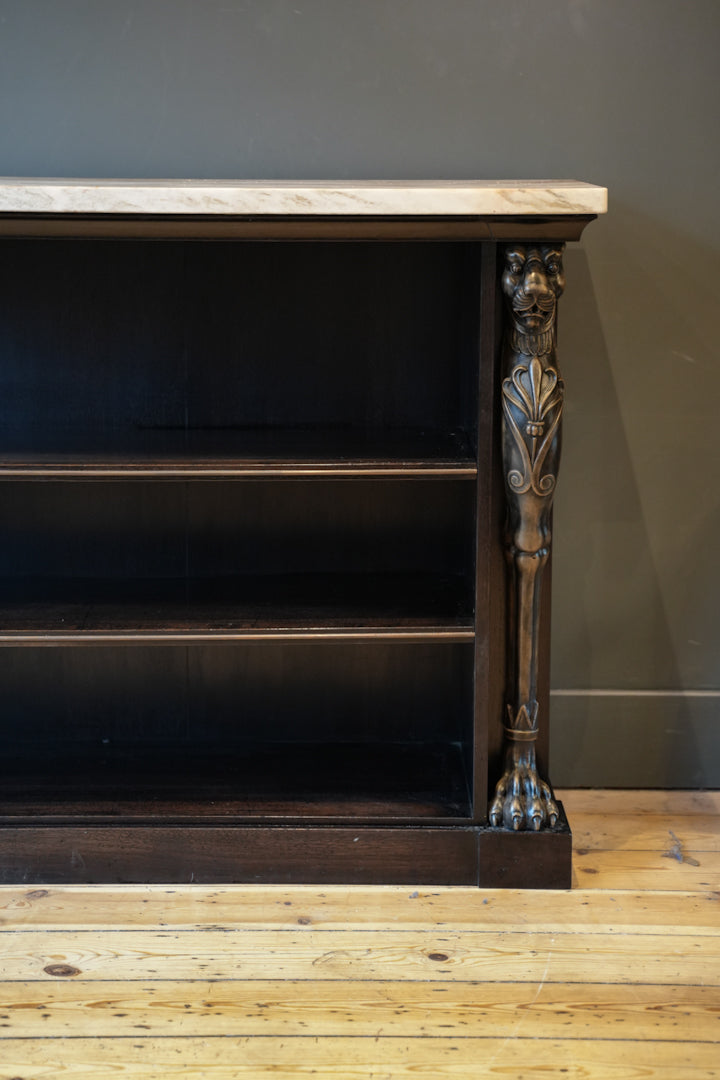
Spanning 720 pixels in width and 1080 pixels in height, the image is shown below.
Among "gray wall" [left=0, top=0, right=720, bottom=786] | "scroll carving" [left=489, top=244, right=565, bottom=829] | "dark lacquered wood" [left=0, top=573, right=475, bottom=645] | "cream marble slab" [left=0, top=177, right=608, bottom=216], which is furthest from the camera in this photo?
"gray wall" [left=0, top=0, right=720, bottom=786]

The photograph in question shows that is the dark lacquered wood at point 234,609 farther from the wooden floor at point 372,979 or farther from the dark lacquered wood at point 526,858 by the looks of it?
the wooden floor at point 372,979

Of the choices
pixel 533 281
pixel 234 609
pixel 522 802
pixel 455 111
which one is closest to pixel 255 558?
pixel 234 609

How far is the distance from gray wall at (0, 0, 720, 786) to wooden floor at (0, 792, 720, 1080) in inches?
45.0

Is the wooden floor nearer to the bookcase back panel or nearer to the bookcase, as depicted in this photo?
the bookcase

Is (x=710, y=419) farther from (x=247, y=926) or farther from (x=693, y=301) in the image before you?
(x=247, y=926)

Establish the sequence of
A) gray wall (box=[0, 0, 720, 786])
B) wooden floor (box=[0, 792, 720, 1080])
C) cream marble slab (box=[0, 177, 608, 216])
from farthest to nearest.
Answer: gray wall (box=[0, 0, 720, 786]) → cream marble slab (box=[0, 177, 608, 216]) → wooden floor (box=[0, 792, 720, 1080])

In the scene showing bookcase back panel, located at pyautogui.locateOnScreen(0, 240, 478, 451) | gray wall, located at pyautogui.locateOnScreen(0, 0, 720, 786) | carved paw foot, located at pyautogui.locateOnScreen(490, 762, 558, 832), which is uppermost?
gray wall, located at pyautogui.locateOnScreen(0, 0, 720, 786)

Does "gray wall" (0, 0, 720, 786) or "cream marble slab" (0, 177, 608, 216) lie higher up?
"gray wall" (0, 0, 720, 786)

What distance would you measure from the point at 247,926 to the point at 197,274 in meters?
1.36

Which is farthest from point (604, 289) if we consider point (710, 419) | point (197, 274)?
point (197, 274)

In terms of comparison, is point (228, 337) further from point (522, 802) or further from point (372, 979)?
point (372, 979)

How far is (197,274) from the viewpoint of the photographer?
95.6 inches

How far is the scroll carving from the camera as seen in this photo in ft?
6.57

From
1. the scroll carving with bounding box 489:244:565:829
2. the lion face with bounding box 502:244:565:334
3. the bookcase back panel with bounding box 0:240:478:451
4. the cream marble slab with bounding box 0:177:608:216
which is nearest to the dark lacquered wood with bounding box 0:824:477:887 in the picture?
the scroll carving with bounding box 489:244:565:829
